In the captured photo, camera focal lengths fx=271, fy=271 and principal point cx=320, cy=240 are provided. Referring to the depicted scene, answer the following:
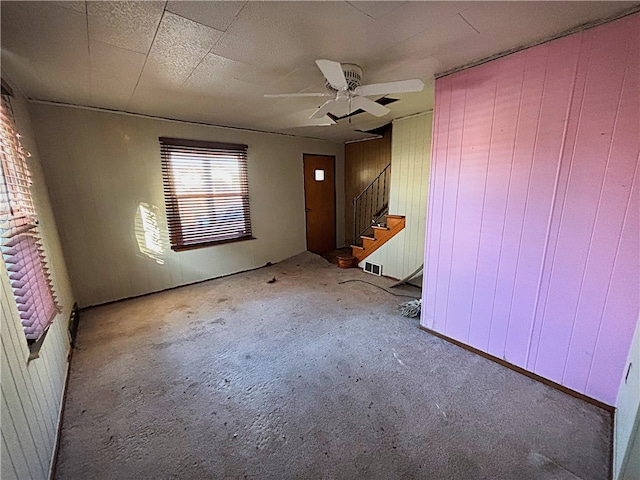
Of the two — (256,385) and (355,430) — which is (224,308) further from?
(355,430)

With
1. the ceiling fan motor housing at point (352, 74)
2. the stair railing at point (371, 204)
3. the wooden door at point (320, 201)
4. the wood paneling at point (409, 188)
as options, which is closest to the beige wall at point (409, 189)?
→ the wood paneling at point (409, 188)

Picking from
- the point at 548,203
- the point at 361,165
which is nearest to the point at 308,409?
the point at 548,203

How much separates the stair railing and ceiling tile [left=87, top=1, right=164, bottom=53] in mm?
3829

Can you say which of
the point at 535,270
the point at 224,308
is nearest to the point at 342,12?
the point at 535,270

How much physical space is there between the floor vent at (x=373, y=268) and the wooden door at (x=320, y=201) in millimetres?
1356

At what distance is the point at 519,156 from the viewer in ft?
6.15

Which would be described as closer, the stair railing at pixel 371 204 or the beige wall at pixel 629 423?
the beige wall at pixel 629 423

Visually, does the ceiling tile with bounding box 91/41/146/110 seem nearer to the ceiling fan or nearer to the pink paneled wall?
A: the ceiling fan

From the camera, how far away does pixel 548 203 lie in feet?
5.86

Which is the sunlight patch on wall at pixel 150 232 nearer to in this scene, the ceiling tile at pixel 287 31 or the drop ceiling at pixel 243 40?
the drop ceiling at pixel 243 40

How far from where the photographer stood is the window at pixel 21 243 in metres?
1.34

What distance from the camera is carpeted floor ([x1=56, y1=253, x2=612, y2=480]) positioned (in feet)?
4.53

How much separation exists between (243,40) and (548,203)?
219cm

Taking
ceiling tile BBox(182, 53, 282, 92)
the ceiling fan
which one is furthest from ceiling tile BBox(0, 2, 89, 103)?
the ceiling fan
